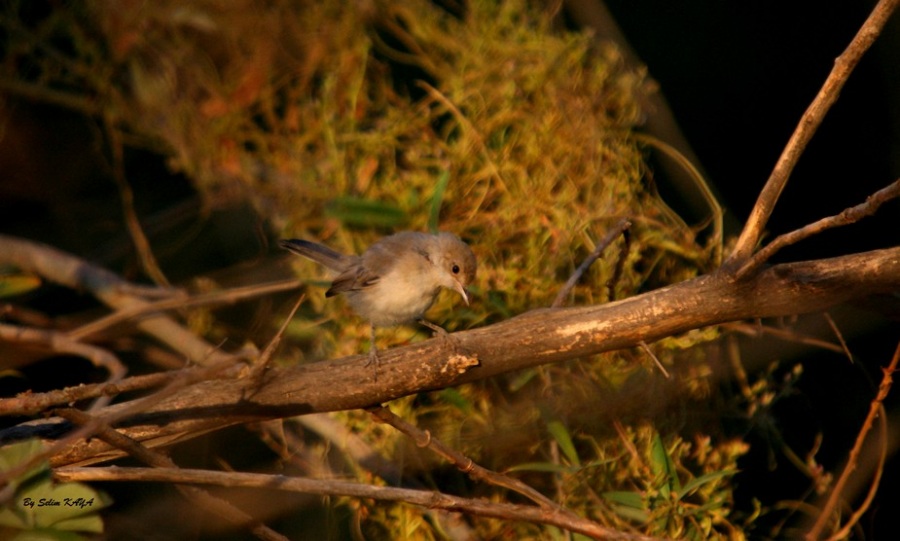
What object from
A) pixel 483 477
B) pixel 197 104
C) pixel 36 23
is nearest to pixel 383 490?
pixel 483 477

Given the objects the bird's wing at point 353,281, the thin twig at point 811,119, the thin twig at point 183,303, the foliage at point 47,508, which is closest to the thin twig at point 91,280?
the thin twig at point 183,303

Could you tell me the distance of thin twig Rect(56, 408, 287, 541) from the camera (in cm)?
159

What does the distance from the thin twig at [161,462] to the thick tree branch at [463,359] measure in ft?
0.47

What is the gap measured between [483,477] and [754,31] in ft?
8.05

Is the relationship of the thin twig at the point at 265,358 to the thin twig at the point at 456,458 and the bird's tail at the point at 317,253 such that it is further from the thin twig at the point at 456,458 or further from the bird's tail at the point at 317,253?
the bird's tail at the point at 317,253

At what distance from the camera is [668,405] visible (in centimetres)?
227

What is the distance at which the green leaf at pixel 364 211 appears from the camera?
2719 mm

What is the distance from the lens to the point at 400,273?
251 centimetres

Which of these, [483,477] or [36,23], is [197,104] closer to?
[36,23]

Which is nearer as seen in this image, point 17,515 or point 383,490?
point 17,515

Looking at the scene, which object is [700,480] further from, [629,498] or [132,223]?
[132,223]

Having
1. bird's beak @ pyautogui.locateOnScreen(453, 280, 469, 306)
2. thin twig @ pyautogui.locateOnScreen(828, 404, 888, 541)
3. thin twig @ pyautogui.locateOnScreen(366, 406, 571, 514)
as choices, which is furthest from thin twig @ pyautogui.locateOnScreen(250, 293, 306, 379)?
thin twig @ pyautogui.locateOnScreen(828, 404, 888, 541)

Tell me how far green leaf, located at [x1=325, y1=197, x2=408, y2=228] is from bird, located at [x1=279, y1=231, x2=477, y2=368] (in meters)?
0.10

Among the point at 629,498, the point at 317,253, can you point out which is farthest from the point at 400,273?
the point at 629,498
